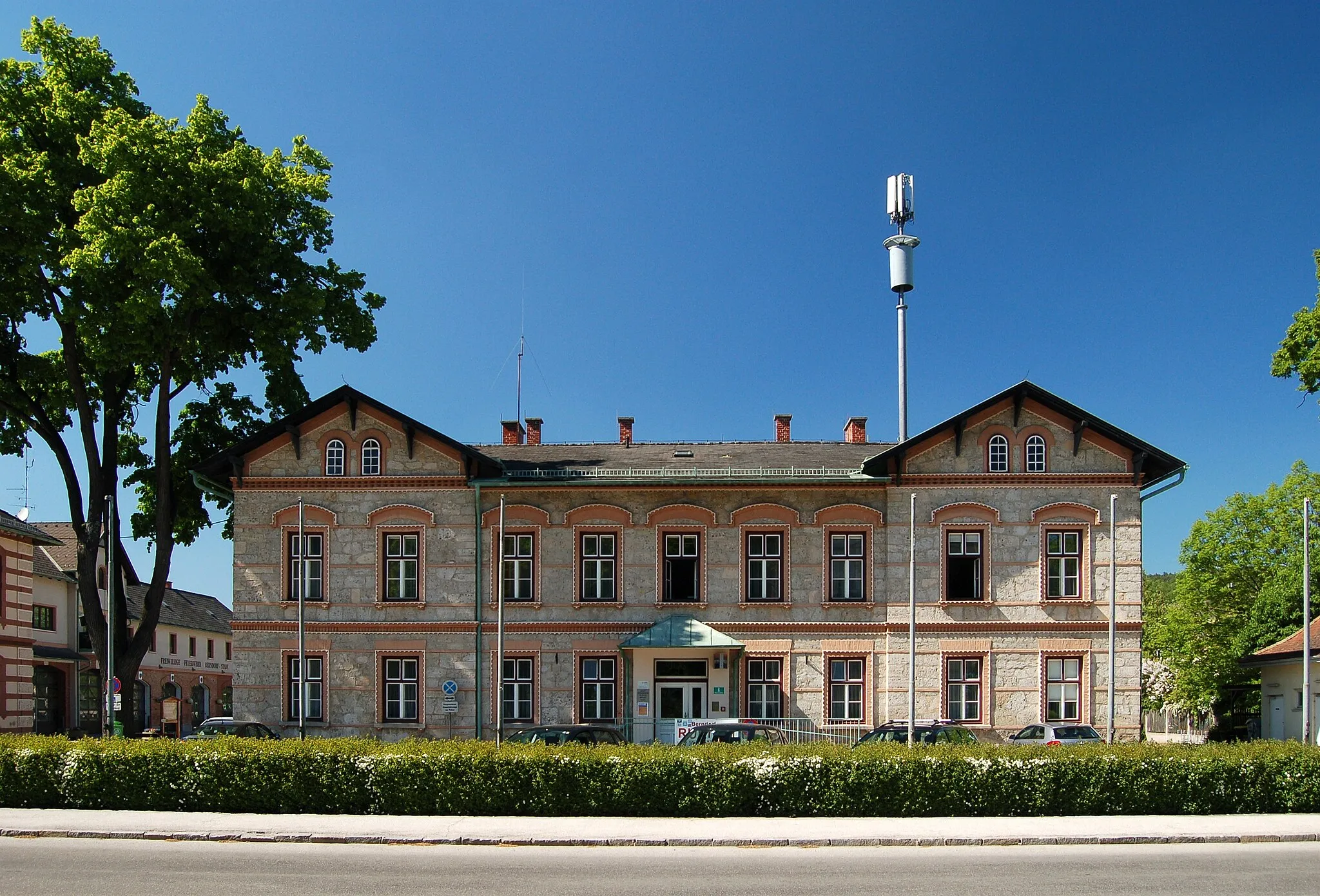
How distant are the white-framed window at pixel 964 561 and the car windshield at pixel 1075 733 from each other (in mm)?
4251

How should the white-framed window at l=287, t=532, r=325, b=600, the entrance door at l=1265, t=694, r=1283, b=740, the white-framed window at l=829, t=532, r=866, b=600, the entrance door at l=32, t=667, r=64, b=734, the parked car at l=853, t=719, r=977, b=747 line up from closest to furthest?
the parked car at l=853, t=719, r=977, b=747 → the white-framed window at l=829, t=532, r=866, b=600 → the white-framed window at l=287, t=532, r=325, b=600 → the entrance door at l=1265, t=694, r=1283, b=740 → the entrance door at l=32, t=667, r=64, b=734

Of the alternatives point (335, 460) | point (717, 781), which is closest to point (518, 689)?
point (335, 460)

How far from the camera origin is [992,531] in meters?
30.2

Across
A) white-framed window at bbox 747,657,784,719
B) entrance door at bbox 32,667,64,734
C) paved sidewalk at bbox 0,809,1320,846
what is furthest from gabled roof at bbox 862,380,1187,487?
entrance door at bbox 32,667,64,734

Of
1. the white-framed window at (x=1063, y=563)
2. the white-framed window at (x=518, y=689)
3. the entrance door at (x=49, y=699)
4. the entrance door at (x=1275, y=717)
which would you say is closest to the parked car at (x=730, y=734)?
the white-framed window at (x=518, y=689)

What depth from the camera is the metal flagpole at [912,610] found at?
90.3 feet

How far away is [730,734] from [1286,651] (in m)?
19.7

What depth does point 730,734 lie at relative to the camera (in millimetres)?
23766

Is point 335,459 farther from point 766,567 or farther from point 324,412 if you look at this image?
point 766,567

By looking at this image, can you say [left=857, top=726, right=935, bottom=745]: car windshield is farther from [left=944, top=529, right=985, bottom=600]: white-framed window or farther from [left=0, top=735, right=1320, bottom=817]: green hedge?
[left=0, top=735, right=1320, bottom=817]: green hedge

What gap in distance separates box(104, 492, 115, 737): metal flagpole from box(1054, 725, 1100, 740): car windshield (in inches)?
888

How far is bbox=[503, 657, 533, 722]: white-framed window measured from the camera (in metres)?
30.8

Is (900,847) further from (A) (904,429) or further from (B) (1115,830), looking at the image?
(A) (904,429)

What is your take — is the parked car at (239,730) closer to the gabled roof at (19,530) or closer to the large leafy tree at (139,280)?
the large leafy tree at (139,280)
